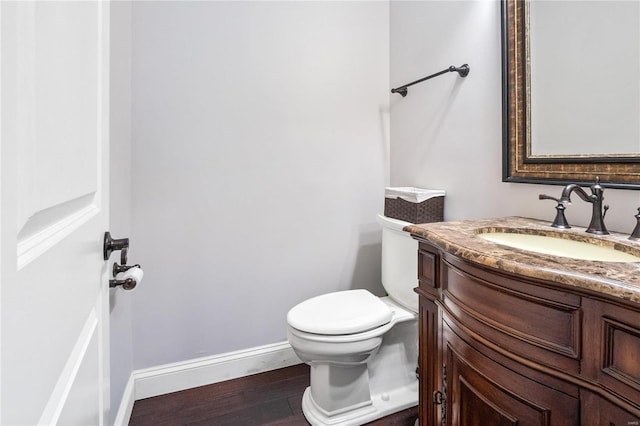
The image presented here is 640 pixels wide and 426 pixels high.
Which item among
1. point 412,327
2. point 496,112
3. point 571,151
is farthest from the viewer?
point 412,327

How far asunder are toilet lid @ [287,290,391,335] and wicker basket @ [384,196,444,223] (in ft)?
1.44

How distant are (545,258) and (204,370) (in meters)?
1.67

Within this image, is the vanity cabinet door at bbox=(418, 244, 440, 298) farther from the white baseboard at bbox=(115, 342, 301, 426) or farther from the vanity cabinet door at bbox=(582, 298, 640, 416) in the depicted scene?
the white baseboard at bbox=(115, 342, 301, 426)

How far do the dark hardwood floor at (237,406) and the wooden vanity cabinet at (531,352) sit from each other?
81 centimetres

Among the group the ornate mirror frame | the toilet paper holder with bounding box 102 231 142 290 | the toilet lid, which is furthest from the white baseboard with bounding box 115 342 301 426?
the ornate mirror frame

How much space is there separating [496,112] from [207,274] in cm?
157

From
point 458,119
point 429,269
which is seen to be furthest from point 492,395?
point 458,119

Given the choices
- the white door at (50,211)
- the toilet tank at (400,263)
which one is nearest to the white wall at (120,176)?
the white door at (50,211)

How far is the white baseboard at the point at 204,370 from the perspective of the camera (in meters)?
1.65

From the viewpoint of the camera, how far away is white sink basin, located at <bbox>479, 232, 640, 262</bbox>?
913mm

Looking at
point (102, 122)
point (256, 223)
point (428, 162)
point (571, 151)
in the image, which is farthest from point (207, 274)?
point (571, 151)

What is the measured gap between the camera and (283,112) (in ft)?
6.16

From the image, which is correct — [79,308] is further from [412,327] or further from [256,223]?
[412,327]

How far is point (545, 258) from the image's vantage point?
727 mm
